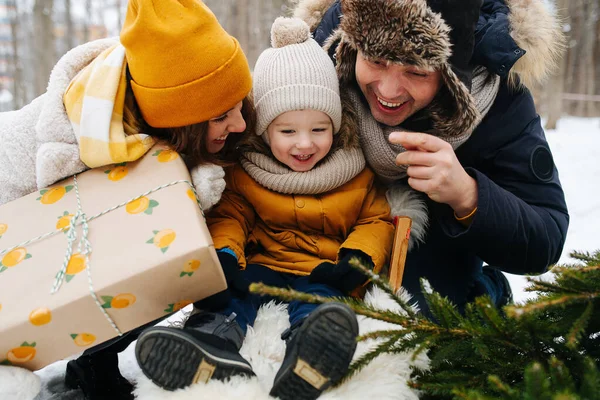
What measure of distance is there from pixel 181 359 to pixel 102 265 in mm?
323

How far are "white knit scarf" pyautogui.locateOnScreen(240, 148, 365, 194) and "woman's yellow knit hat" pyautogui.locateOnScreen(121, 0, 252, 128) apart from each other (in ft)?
1.05

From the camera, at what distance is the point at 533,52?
1.75 meters

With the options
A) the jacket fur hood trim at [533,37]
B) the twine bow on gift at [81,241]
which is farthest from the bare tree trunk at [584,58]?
the twine bow on gift at [81,241]

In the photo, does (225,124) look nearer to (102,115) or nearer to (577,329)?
(102,115)

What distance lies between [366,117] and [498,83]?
1.59ft

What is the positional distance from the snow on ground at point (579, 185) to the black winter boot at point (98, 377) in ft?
4.58

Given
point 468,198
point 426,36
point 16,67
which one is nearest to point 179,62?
point 426,36

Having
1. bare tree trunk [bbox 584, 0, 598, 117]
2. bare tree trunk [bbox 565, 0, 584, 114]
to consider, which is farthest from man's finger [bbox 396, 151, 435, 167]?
bare tree trunk [bbox 584, 0, 598, 117]

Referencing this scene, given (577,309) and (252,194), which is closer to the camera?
(577,309)

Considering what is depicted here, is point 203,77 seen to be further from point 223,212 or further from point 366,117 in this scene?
point 366,117

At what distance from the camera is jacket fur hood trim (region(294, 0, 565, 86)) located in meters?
1.75

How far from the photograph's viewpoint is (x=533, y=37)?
1.75m

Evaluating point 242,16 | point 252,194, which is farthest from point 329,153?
point 242,16

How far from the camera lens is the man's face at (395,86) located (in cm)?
165
